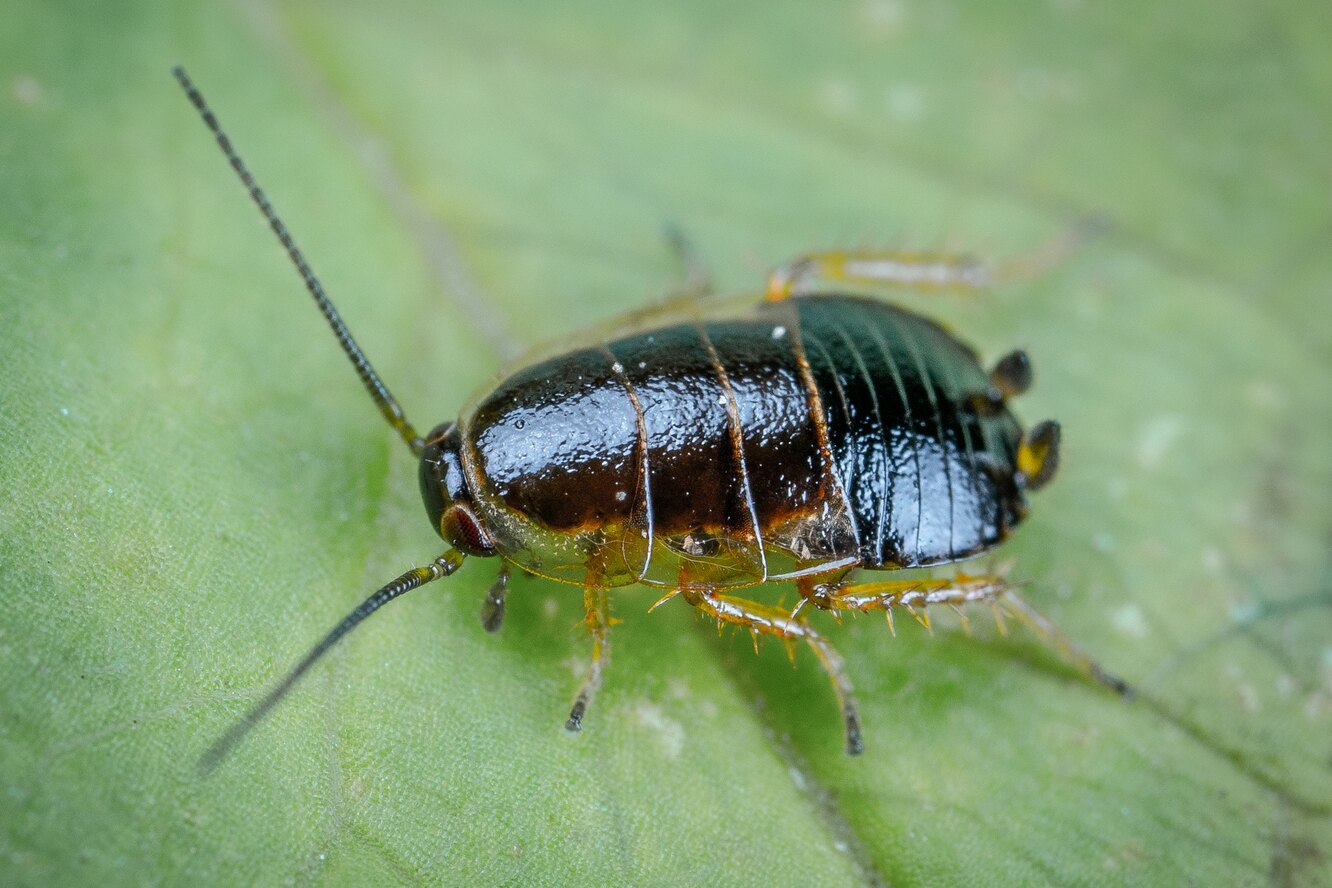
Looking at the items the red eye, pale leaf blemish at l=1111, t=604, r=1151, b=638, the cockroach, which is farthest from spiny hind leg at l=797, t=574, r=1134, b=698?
the red eye

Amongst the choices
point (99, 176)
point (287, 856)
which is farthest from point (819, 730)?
point (99, 176)

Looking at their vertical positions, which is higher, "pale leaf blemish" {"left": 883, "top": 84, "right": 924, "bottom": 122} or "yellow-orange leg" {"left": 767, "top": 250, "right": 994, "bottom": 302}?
"pale leaf blemish" {"left": 883, "top": 84, "right": 924, "bottom": 122}

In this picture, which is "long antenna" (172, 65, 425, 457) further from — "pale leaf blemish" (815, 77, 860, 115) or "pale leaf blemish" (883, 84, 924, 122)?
"pale leaf blemish" (883, 84, 924, 122)

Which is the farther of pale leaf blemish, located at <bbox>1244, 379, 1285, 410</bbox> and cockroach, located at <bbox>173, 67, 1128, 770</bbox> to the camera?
pale leaf blemish, located at <bbox>1244, 379, 1285, 410</bbox>

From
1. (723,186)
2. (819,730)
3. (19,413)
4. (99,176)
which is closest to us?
(19,413)

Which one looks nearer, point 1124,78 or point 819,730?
point 819,730

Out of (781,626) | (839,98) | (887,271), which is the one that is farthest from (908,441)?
(839,98)

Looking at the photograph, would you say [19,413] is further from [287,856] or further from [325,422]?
[287,856]
